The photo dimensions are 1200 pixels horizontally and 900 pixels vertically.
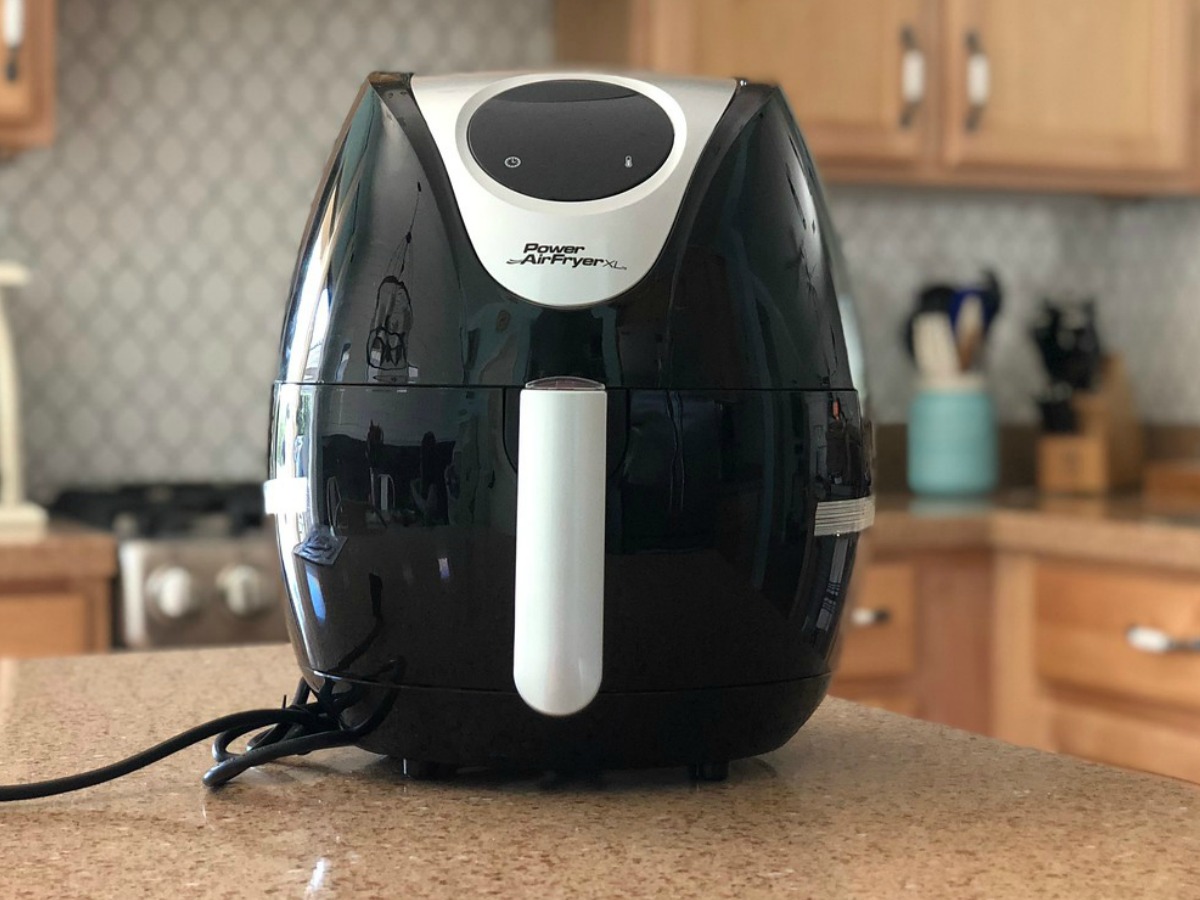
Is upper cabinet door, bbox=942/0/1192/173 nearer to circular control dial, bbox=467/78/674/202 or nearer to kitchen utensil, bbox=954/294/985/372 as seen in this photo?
kitchen utensil, bbox=954/294/985/372

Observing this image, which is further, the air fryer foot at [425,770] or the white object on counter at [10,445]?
the white object on counter at [10,445]

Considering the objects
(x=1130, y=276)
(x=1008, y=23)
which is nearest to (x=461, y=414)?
(x=1008, y=23)

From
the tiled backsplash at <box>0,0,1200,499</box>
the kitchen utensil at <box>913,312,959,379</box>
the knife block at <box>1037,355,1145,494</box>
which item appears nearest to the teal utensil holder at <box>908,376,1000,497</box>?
the kitchen utensil at <box>913,312,959,379</box>

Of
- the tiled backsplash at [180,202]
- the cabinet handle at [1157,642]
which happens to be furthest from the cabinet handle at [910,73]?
the cabinet handle at [1157,642]

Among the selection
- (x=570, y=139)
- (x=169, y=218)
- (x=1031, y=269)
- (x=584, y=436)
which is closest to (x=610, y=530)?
(x=584, y=436)

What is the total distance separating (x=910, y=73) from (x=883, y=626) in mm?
902

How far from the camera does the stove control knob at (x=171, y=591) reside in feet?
6.03

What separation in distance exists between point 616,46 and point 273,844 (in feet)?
6.67

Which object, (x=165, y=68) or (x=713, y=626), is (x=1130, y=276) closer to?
(x=165, y=68)

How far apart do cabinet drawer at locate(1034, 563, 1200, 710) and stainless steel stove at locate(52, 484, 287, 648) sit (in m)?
1.10

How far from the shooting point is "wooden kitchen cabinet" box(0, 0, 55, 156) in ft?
6.61

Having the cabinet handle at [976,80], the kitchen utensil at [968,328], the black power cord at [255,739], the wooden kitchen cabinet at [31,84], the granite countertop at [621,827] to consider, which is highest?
the cabinet handle at [976,80]

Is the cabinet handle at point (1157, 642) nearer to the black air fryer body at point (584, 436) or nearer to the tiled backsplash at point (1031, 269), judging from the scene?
the tiled backsplash at point (1031, 269)

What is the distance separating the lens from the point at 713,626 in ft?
2.15
